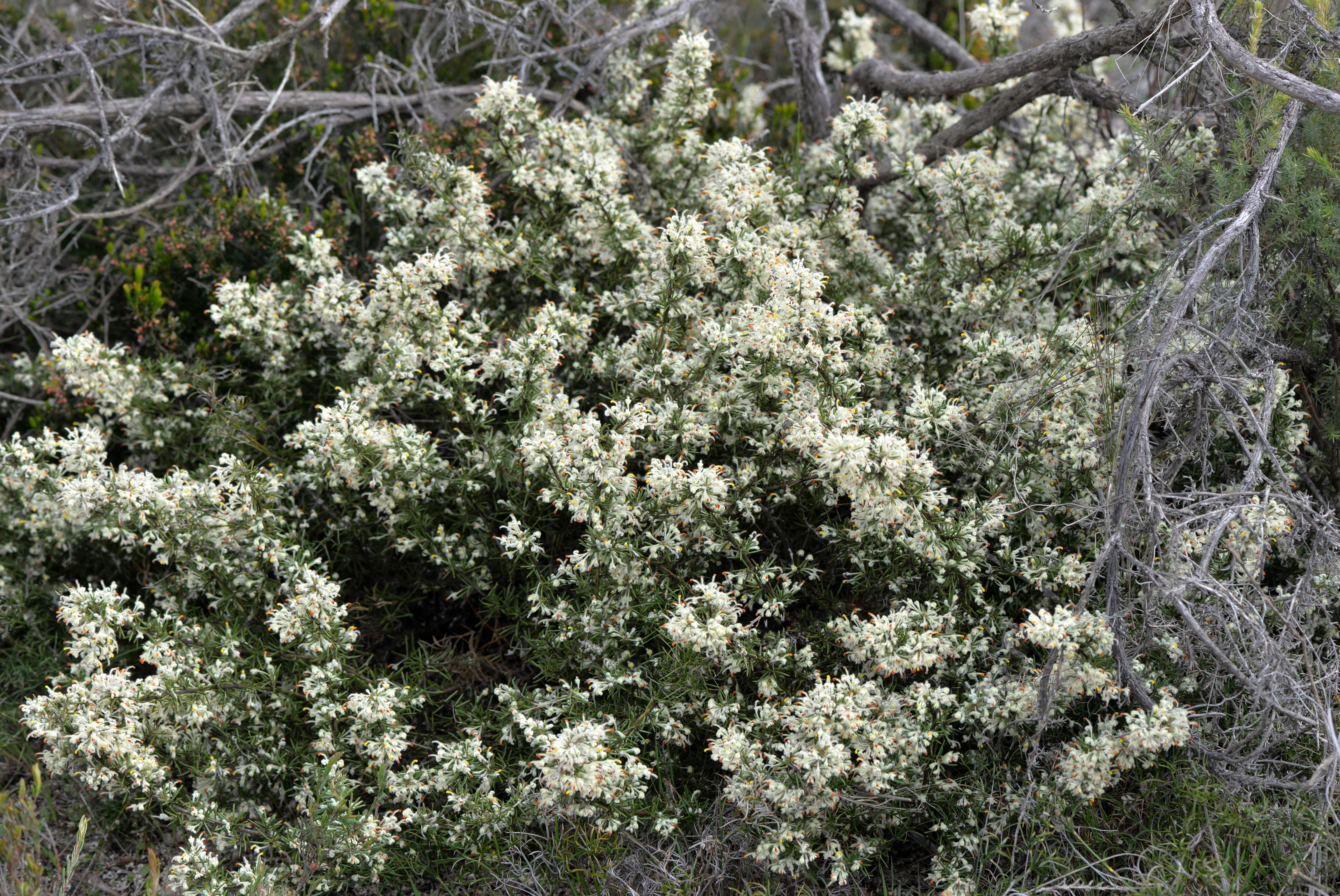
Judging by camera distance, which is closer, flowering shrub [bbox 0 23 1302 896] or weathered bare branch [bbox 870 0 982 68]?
flowering shrub [bbox 0 23 1302 896]

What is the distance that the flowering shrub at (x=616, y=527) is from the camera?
10.3ft

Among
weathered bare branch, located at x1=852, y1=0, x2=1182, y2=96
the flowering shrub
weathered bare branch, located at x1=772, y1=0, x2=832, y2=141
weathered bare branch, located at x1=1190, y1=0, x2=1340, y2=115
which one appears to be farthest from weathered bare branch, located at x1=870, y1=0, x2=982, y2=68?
weathered bare branch, located at x1=1190, y1=0, x2=1340, y2=115

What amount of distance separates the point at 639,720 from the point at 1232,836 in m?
1.91

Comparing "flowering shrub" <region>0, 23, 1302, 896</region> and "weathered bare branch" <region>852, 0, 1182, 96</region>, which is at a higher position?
"weathered bare branch" <region>852, 0, 1182, 96</region>

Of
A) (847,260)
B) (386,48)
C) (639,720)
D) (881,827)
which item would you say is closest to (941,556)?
(881,827)

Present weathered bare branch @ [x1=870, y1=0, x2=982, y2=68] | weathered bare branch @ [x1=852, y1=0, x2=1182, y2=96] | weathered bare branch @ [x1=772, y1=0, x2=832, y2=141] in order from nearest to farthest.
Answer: weathered bare branch @ [x1=852, y1=0, x2=1182, y2=96], weathered bare branch @ [x1=772, y1=0, x2=832, y2=141], weathered bare branch @ [x1=870, y1=0, x2=982, y2=68]

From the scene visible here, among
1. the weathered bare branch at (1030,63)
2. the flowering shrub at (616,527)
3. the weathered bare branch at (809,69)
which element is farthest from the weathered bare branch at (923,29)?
the flowering shrub at (616,527)

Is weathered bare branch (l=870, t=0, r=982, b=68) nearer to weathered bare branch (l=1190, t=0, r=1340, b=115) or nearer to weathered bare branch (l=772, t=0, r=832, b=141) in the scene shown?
weathered bare branch (l=772, t=0, r=832, b=141)

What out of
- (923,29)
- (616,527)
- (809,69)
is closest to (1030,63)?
(809,69)

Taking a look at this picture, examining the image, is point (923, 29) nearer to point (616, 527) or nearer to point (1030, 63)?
point (1030, 63)

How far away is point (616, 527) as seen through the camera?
11.0 feet

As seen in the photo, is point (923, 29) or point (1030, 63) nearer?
point (1030, 63)

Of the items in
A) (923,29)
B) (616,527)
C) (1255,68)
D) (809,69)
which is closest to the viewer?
(1255,68)

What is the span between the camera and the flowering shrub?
3.14m
